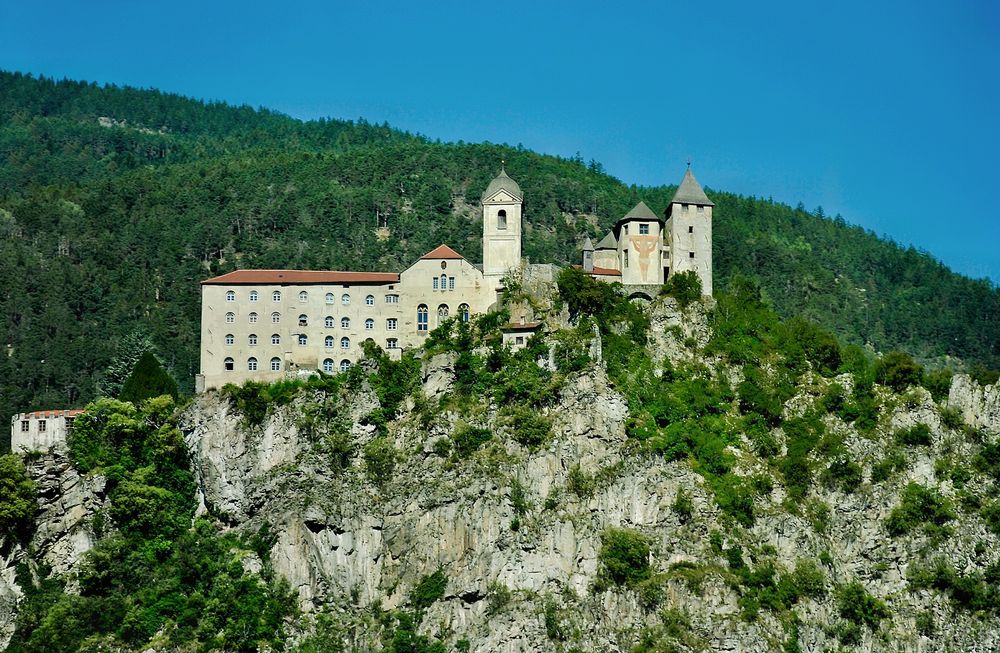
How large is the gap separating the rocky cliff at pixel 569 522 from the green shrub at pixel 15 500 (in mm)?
783

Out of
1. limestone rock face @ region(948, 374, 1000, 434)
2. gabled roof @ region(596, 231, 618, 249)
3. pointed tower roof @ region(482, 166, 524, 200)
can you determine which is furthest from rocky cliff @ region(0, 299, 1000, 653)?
pointed tower roof @ region(482, 166, 524, 200)

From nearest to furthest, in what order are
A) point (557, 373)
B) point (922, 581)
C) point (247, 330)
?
point (922, 581) < point (557, 373) < point (247, 330)

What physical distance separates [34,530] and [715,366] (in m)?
37.0

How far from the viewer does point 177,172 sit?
15088 centimetres

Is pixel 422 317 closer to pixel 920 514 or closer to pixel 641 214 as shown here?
pixel 641 214

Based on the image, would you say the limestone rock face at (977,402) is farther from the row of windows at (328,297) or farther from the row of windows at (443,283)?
the row of windows at (328,297)

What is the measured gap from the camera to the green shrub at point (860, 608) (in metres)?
70.4

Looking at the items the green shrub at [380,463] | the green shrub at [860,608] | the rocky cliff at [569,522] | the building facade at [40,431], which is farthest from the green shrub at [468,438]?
the building facade at [40,431]

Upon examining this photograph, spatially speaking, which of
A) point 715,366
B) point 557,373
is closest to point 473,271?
point 557,373

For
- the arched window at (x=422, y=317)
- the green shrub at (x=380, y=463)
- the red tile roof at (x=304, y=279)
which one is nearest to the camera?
the green shrub at (x=380, y=463)

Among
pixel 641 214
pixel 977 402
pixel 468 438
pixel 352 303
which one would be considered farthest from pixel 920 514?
pixel 352 303

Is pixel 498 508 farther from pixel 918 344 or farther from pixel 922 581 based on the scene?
pixel 918 344

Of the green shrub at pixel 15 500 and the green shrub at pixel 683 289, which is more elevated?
the green shrub at pixel 683 289

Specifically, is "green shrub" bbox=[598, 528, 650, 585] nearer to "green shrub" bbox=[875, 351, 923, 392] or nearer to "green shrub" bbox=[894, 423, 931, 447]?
"green shrub" bbox=[894, 423, 931, 447]
